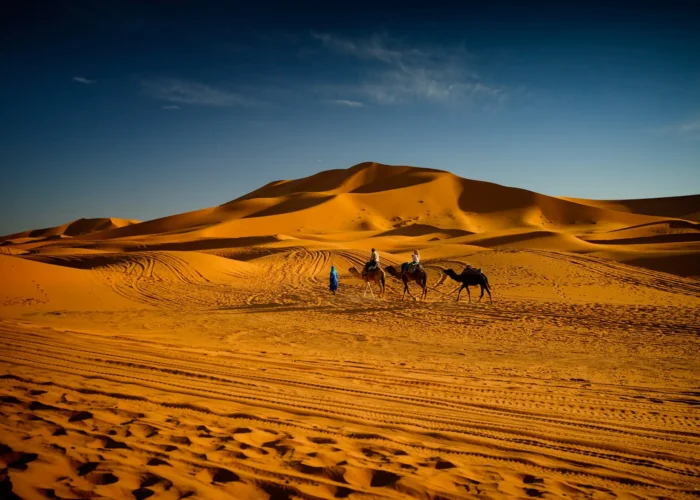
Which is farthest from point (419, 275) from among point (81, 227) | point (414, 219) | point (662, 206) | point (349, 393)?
point (81, 227)

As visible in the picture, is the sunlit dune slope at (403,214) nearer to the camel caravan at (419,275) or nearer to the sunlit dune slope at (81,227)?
the camel caravan at (419,275)

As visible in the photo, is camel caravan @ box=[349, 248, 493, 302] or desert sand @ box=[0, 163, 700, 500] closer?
desert sand @ box=[0, 163, 700, 500]

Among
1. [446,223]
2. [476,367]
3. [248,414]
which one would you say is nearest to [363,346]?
[476,367]

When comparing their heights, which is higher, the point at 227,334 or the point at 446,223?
the point at 446,223

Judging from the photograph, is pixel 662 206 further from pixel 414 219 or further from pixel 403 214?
pixel 403 214

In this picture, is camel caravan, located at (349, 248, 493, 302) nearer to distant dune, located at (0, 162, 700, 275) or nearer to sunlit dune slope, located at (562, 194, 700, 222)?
Answer: distant dune, located at (0, 162, 700, 275)

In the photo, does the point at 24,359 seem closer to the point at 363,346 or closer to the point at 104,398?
the point at 104,398

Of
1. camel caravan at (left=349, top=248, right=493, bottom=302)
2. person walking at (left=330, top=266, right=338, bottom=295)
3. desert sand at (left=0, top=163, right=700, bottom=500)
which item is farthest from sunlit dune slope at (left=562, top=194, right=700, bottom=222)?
person walking at (left=330, top=266, right=338, bottom=295)

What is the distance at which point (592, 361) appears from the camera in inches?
335

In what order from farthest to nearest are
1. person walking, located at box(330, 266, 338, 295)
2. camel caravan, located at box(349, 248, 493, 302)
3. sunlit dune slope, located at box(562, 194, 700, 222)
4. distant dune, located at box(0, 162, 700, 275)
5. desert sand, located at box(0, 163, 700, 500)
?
sunlit dune slope, located at box(562, 194, 700, 222), distant dune, located at box(0, 162, 700, 275), person walking, located at box(330, 266, 338, 295), camel caravan, located at box(349, 248, 493, 302), desert sand, located at box(0, 163, 700, 500)

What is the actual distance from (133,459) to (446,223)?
63274mm

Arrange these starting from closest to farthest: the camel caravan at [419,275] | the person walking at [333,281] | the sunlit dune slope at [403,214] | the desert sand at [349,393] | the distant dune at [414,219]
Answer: the desert sand at [349,393]
the camel caravan at [419,275]
the person walking at [333,281]
the distant dune at [414,219]
the sunlit dune slope at [403,214]

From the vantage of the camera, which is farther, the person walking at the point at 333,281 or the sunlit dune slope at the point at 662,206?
the sunlit dune slope at the point at 662,206

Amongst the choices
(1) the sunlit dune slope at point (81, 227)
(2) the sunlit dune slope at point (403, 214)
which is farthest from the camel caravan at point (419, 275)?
(1) the sunlit dune slope at point (81, 227)
